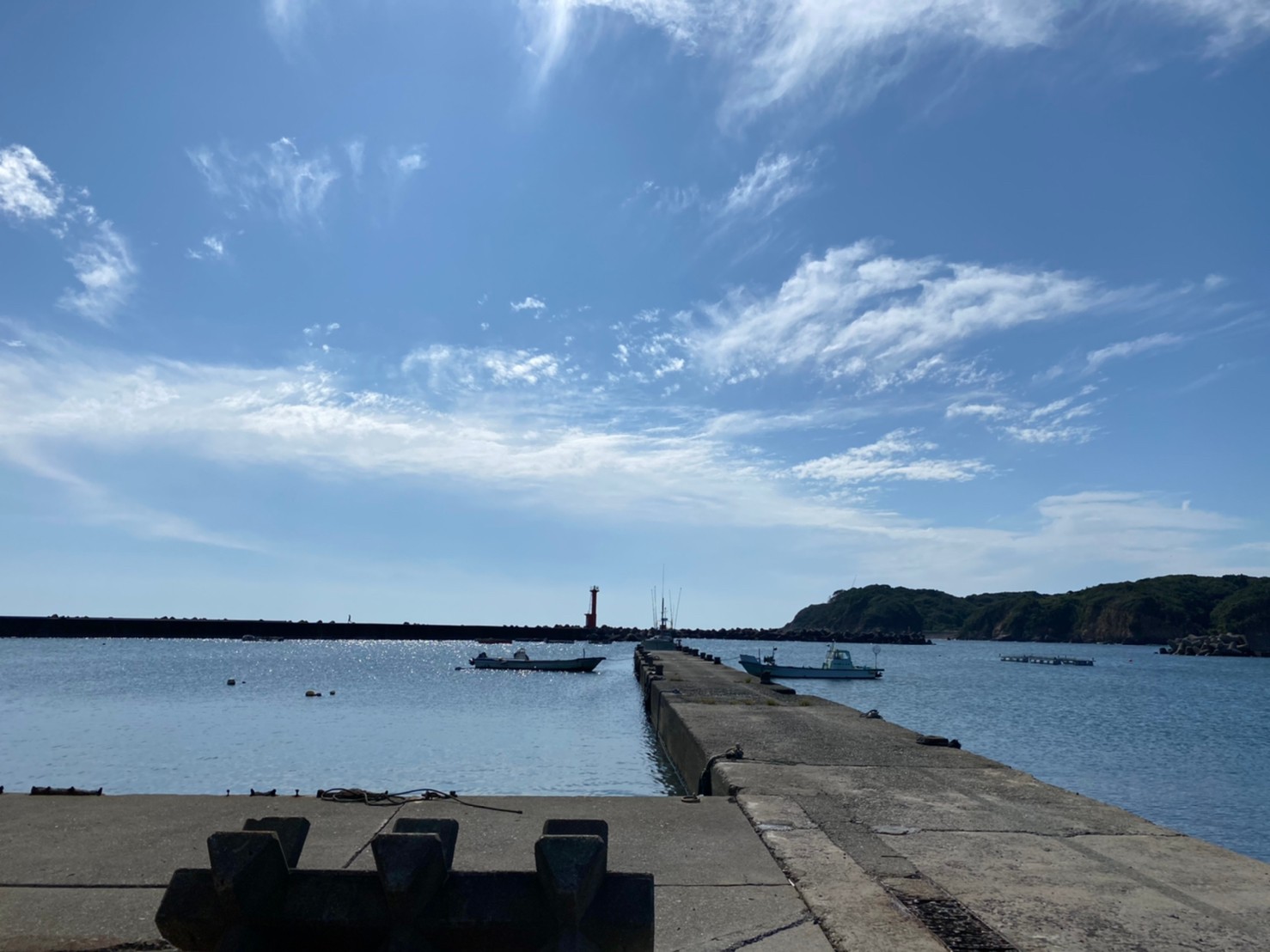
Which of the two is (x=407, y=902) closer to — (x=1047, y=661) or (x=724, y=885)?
(x=724, y=885)

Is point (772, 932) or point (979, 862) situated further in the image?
point (979, 862)

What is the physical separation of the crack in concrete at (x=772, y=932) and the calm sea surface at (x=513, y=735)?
12.3 meters

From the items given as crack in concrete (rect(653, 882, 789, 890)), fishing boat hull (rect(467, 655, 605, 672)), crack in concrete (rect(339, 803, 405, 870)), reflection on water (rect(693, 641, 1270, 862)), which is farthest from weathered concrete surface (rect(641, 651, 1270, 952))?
fishing boat hull (rect(467, 655, 605, 672))

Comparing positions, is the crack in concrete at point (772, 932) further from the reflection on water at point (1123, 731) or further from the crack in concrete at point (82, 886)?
the reflection on water at point (1123, 731)

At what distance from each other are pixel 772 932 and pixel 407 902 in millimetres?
2171

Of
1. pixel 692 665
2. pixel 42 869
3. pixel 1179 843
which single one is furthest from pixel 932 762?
pixel 692 665

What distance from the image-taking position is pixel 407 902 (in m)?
3.88

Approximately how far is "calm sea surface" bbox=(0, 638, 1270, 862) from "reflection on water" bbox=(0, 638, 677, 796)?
0.11 metres

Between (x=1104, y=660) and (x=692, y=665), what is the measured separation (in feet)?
312

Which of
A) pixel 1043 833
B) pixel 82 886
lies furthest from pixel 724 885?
pixel 82 886

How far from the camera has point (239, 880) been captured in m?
3.89

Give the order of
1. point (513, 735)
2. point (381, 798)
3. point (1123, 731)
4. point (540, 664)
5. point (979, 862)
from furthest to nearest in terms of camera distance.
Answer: point (540, 664)
point (1123, 731)
point (513, 735)
point (381, 798)
point (979, 862)

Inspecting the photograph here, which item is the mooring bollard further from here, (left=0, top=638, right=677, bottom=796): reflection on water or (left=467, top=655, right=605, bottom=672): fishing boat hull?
(left=467, top=655, right=605, bottom=672): fishing boat hull

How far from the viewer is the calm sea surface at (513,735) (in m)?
19.7
